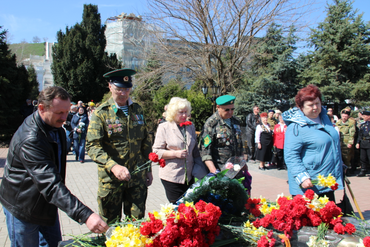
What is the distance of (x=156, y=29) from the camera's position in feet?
44.5

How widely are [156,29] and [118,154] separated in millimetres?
11882

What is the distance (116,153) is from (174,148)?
861 millimetres

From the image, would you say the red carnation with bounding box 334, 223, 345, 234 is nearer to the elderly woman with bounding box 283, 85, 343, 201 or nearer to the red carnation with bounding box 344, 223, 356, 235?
the red carnation with bounding box 344, 223, 356, 235

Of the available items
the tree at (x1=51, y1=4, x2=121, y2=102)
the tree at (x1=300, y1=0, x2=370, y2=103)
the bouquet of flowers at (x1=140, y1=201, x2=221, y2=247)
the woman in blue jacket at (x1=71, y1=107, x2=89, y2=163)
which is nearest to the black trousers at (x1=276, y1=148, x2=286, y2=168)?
the woman in blue jacket at (x1=71, y1=107, x2=89, y2=163)

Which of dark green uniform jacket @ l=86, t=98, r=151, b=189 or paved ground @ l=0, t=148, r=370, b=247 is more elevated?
dark green uniform jacket @ l=86, t=98, r=151, b=189

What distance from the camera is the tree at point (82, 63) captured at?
26.2 metres

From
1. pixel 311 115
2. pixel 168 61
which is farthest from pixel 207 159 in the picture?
pixel 168 61

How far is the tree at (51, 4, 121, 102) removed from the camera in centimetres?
2618

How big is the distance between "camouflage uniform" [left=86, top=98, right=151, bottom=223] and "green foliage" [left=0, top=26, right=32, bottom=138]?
14786mm

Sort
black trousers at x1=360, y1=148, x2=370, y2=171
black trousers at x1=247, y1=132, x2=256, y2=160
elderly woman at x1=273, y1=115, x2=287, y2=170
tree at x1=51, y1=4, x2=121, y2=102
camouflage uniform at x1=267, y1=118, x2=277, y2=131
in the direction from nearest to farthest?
black trousers at x1=360, y1=148, x2=370, y2=171 < elderly woman at x1=273, y1=115, x2=287, y2=170 < camouflage uniform at x1=267, y1=118, x2=277, y2=131 < black trousers at x1=247, y1=132, x2=256, y2=160 < tree at x1=51, y1=4, x2=121, y2=102

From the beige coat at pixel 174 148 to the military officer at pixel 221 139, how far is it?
0.16 m

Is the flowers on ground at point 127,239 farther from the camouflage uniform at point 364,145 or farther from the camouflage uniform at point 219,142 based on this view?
the camouflage uniform at point 364,145

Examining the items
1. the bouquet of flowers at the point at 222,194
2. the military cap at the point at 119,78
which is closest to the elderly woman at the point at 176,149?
the military cap at the point at 119,78

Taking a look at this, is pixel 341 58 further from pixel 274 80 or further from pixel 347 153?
pixel 347 153
